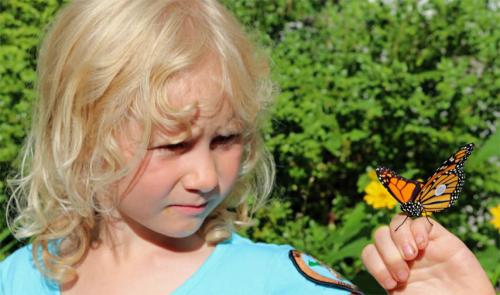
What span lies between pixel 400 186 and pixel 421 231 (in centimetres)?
16

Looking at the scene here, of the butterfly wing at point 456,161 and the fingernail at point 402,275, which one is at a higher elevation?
the butterfly wing at point 456,161

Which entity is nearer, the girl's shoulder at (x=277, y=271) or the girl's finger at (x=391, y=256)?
the girl's finger at (x=391, y=256)

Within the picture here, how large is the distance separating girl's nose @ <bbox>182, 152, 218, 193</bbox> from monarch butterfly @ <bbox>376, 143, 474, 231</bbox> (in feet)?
1.13

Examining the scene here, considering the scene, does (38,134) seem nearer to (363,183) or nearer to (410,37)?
(363,183)

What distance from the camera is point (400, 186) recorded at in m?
1.76

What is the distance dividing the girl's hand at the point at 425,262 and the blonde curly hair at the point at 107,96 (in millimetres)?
429

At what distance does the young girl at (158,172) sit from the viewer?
1.75 meters

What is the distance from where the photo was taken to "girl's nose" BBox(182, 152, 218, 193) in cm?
176

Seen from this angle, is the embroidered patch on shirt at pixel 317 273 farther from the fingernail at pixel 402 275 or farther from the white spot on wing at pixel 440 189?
the white spot on wing at pixel 440 189

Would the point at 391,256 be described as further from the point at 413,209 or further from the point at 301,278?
the point at 301,278

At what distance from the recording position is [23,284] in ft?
6.79

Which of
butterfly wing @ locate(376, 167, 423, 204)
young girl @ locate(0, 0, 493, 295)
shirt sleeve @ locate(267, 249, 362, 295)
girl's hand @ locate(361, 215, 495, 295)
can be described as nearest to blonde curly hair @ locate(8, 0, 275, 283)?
young girl @ locate(0, 0, 493, 295)

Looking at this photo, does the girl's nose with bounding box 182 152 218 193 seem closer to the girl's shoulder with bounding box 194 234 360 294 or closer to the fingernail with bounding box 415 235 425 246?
the girl's shoulder with bounding box 194 234 360 294

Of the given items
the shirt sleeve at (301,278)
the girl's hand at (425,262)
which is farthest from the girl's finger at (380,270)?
the shirt sleeve at (301,278)
